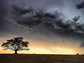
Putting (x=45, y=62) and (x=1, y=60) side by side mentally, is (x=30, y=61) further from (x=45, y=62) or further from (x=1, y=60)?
(x=1, y=60)

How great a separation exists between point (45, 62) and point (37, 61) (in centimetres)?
27

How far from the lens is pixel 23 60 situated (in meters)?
3.46

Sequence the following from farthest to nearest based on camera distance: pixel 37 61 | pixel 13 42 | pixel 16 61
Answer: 1. pixel 13 42
2. pixel 37 61
3. pixel 16 61

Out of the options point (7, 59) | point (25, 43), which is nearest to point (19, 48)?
point (25, 43)

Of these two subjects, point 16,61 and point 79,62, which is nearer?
point 16,61

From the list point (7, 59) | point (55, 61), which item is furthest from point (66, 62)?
point (7, 59)

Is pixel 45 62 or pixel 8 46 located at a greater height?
pixel 8 46

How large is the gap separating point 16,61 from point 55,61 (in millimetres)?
1329

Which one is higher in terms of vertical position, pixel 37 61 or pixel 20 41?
pixel 20 41

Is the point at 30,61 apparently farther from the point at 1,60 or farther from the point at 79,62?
the point at 79,62

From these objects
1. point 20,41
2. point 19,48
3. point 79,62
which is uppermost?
point 20,41

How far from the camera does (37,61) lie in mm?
3537

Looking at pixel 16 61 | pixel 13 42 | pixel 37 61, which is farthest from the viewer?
pixel 13 42

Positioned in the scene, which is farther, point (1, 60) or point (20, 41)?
point (20, 41)
